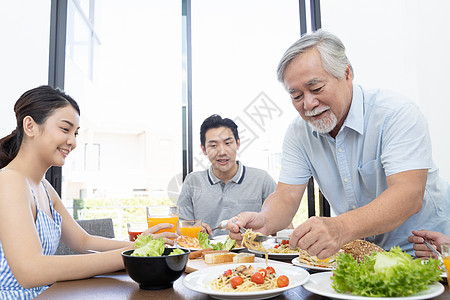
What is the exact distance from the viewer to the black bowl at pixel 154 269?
92cm

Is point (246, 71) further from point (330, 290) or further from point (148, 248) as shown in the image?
point (330, 290)

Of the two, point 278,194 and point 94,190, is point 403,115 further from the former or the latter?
point 94,190

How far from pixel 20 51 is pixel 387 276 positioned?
3.25 meters

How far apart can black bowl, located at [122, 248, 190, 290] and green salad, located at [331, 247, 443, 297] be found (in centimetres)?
40

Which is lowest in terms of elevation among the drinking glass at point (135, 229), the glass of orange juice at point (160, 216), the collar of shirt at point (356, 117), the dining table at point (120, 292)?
the dining table at point (120, 292)

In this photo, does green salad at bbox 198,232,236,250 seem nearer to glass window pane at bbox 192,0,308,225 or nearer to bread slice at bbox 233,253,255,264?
bread slice at bbox 233,253,255,264

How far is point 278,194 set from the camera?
1.81m

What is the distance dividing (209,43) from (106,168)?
165 centimetres

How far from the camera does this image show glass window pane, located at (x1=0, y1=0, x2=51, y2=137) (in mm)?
2859

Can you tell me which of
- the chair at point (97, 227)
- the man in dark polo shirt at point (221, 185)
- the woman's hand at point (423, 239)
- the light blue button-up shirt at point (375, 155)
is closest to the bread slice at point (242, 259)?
the woman's hand at point (423, 239)

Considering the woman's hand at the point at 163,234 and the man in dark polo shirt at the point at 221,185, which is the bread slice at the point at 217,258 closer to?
the woman's hand at the point at 163,234

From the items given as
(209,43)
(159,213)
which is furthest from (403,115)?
(209,43)

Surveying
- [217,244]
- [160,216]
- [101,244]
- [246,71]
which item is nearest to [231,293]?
[217,244]

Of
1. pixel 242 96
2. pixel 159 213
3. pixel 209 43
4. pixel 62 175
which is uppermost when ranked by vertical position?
pixel 209 43
